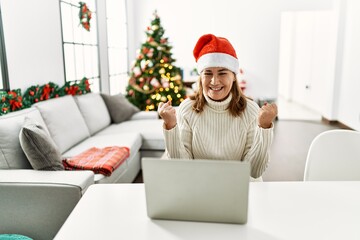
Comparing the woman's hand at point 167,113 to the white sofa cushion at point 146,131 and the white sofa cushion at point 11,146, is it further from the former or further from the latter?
the white sofa cushion at point 146,131

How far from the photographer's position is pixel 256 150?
1536 mm

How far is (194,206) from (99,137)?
2.53m

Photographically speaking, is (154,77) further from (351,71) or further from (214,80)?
(214,80)

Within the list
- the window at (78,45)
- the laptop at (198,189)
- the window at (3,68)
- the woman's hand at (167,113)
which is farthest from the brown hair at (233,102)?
the window at (78,45)

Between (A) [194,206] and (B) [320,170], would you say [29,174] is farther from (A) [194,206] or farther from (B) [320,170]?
(B) [320,170]

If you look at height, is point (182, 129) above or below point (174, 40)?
below

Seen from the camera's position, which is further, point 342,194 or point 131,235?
point 342,194

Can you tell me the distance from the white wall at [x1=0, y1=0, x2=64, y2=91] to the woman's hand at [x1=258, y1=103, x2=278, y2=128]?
219 centimetres

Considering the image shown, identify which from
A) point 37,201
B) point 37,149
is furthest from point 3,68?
point 37,201

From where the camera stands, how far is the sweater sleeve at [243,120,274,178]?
1495 mm

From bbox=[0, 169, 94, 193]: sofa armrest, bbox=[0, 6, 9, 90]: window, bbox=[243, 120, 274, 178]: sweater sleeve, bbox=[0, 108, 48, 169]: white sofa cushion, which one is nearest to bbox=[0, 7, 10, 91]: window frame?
bbox=[0, 6, 9, 90]: window

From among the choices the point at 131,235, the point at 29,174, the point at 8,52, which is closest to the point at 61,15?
the point at 8,52

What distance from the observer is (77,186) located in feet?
6.28

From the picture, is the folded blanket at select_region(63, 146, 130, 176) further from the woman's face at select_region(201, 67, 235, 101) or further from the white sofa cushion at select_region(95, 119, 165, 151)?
the woman's face at select_region(201, 67, 235, 101)
